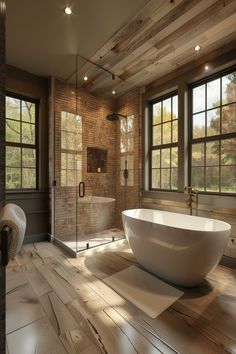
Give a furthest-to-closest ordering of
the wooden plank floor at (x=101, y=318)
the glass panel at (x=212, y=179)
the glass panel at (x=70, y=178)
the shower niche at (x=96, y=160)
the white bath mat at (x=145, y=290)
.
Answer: the shower niche at (x=96, y=160), the glass panel at (x=70, y=178), the glass panel at (x=212, y=179), the white bath mat at (x=145, y=290), the wooden plank floor at (x=101, y=318)

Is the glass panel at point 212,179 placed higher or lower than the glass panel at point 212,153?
lower

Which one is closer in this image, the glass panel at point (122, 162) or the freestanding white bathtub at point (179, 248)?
the freestanding white bathtub at point (179, 248)

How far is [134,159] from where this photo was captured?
3.88 m

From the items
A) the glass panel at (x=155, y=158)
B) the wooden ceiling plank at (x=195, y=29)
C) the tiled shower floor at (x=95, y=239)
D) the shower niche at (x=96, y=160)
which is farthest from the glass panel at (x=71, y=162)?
the wooden ceiling plank at (x=195, y=29)

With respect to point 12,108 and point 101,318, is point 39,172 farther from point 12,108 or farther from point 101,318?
point 101,318

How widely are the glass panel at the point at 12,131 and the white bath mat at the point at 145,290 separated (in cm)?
268

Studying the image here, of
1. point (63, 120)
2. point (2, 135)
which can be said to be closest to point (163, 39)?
point (63, 120)

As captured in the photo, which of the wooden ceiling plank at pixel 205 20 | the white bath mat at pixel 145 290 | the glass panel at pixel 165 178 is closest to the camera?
the white bath mat at pixel 145 290

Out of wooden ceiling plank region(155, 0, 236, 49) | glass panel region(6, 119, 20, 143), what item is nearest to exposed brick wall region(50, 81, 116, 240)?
glass panel region(6, 119, 20, 143)

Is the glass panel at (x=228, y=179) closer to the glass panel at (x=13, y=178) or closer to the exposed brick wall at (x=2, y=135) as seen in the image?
the exposed brick wall at (x=2, y=135)

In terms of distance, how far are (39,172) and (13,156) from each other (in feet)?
1.65

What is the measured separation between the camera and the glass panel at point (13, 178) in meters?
3.16

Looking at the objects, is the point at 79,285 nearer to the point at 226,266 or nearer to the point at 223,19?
the point at 226,266

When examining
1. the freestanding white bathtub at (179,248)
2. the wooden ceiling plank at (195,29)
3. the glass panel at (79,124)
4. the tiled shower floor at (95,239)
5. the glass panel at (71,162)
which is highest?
the wooden ceiling plank at (195,29)
